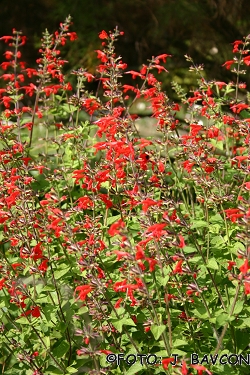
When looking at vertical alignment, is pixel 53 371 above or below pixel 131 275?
below

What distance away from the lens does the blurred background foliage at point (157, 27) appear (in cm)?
962

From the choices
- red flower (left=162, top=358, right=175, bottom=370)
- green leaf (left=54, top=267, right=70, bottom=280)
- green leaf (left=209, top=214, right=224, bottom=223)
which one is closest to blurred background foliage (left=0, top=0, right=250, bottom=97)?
green leaf (left=209, top=214, right=224, bottom=223)

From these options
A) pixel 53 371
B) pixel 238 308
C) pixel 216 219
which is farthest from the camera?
pixel 216 219

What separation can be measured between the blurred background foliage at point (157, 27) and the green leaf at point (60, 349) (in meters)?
6.12

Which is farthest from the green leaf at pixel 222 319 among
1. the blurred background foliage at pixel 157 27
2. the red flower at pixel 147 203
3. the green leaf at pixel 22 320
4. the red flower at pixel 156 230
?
the blurred background foliage at pixel 157 27

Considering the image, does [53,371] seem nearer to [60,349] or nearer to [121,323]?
[60,349]

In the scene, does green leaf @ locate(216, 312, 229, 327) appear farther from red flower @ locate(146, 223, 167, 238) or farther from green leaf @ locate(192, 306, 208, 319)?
red flower @ locate(146, 223, 167, 238)

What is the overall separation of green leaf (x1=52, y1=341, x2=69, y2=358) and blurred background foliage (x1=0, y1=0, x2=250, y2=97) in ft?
20.1

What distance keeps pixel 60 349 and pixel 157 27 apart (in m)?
6.70

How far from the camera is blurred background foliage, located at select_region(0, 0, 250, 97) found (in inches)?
379

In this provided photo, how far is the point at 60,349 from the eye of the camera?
426cm

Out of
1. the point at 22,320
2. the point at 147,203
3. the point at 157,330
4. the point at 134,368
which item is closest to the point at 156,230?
the point at 147,203

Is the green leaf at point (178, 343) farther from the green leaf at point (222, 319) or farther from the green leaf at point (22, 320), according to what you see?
the green leaf at point (22, 320)

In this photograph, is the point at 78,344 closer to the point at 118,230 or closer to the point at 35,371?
the point at 35,371
